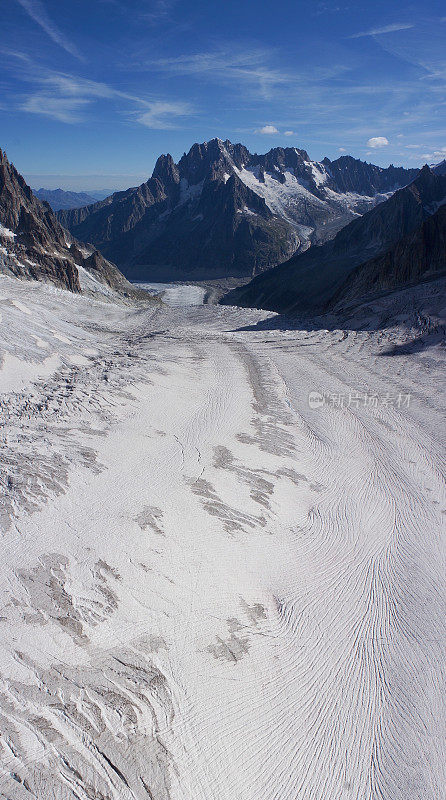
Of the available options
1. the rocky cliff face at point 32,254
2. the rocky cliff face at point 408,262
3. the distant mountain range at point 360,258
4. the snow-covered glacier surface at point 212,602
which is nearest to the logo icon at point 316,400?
the snow-covered glacier surface at point 212,602

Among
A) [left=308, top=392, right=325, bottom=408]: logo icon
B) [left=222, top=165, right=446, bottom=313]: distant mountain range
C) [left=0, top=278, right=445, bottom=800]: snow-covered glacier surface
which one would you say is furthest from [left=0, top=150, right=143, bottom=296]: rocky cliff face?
[left=308, top=392, right=325, bottom=408]: logo icon

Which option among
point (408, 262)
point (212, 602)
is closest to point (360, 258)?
point (408, 262)

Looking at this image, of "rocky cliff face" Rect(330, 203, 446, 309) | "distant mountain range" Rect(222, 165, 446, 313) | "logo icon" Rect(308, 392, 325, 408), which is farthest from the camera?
"distant mountain range" Rect(222, 165, 446, 313)

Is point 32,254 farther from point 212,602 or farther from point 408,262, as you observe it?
point 212,602

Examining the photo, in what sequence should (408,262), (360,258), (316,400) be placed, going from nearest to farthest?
(316,400), (408,262), (360,258)

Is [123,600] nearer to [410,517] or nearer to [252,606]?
[252,606]

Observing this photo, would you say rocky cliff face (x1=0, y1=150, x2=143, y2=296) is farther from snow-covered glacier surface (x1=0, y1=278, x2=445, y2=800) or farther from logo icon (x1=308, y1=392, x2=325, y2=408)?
logo icon (x1=308, y1=392, x2=325, y2=408)

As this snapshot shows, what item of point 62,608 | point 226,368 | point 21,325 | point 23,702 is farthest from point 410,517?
point 21,325
